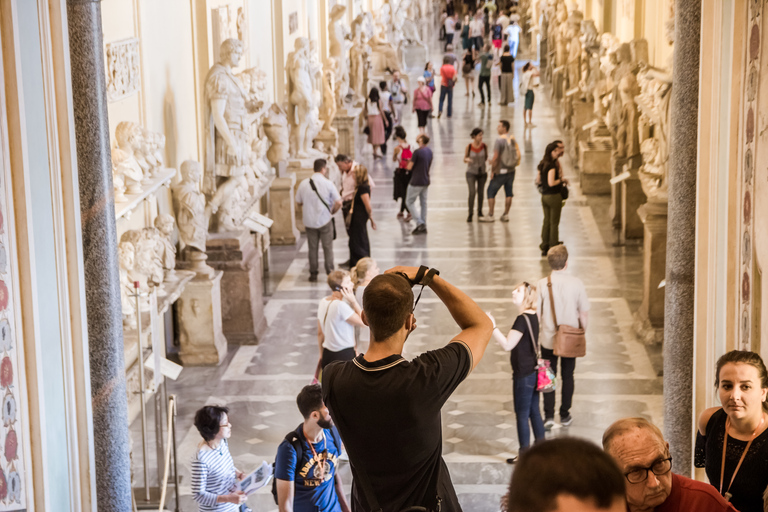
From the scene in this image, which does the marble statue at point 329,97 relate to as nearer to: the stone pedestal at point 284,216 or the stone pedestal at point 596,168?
the stone pedestal at point 284,216

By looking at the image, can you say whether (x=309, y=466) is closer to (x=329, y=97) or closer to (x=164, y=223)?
(x=164, y=223)

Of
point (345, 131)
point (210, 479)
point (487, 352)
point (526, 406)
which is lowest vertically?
point (487, 352)

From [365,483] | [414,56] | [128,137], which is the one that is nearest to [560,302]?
[128,137]

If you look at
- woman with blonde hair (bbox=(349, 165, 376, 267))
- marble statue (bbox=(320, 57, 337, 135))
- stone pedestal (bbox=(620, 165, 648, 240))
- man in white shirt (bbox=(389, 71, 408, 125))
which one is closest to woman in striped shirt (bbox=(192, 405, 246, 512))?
woman with blonde hair (bbox=(349, 165, 376, 267))

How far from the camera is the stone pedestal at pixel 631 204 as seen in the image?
45.6 ft

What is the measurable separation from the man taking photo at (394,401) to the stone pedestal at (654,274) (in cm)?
706

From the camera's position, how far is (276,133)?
1473 centimetres

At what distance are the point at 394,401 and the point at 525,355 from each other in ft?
13.6

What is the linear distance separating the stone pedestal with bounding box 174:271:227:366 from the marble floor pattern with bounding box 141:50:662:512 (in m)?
0.19

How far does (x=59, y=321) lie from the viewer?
538cm

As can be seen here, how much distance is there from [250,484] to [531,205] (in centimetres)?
1184

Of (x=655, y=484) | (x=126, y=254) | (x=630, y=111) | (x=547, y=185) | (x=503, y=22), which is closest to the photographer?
(x=655, y=484)

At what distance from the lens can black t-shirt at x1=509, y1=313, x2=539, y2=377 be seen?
7.52 meters

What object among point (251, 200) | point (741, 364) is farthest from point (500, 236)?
point (741, 364)
